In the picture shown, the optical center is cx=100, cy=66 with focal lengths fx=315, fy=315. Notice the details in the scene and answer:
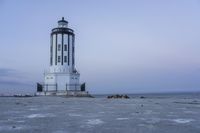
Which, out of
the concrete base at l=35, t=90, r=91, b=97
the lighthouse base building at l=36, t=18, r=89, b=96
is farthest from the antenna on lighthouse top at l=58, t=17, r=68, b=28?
the concrete base at l=35, t=90, r=91, b=97

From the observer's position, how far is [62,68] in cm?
8025

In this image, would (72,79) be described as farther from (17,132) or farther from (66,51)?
(17,132)

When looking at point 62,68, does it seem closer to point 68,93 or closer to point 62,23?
point 68,93

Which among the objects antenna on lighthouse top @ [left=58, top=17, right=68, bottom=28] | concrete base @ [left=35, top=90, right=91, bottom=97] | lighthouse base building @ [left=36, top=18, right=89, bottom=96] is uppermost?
antenna on lighthouse top @ [left=58, top=17, right=68, bottom=28]

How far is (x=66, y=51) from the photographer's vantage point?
81.1 m

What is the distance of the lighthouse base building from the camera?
262ft

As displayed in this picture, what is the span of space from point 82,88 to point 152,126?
213 feet

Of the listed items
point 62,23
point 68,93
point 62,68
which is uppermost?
point 62,23

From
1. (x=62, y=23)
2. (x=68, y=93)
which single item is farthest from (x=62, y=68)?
(x=62, y=23)

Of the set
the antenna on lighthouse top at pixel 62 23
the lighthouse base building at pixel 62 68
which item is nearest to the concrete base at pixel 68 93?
the lighthouse base building at pixel 62 68

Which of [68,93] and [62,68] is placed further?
[62,68]

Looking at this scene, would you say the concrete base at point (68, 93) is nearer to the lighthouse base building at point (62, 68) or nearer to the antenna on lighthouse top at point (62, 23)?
the lighthouse base building at point (62, 68)

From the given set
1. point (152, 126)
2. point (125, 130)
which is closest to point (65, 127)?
point (125, 130)

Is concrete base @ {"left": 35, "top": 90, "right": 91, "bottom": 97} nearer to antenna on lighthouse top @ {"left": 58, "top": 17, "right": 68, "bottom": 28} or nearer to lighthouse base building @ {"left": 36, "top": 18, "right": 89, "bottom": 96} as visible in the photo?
lighthouse base building @ {"left": 36, "top": 18, "right": 89, "bottom": 96}
